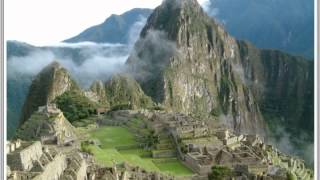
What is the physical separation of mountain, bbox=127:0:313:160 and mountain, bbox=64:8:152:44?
0.41 metres

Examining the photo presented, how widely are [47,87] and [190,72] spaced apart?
5.72m

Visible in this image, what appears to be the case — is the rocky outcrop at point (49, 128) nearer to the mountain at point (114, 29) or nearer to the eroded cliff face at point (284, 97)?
the mountain at point (114, 29)

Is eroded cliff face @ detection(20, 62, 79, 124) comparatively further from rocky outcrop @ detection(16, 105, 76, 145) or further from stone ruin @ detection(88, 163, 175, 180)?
stone ruin @ detection(88, 163, 175, 180)

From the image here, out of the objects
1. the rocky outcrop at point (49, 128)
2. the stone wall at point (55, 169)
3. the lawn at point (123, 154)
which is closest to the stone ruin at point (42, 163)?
the stone wall at point (55, 169)

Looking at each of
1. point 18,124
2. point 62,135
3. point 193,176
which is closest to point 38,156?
point 18,124

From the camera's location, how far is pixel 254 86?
12188 mm

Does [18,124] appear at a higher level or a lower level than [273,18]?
lower

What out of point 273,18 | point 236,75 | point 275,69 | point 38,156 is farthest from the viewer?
point 275,69

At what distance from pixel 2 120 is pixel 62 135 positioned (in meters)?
3.27

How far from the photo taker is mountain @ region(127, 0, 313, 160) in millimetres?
9574

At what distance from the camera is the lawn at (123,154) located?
7324 millimetres

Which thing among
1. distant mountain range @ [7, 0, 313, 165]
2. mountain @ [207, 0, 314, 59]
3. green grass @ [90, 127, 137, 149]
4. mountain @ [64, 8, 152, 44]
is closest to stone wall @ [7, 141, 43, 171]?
distant mountain range @ [7, 0, 313, 165]

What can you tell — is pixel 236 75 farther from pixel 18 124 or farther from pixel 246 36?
pixel 18 124

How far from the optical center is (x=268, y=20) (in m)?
8.68
